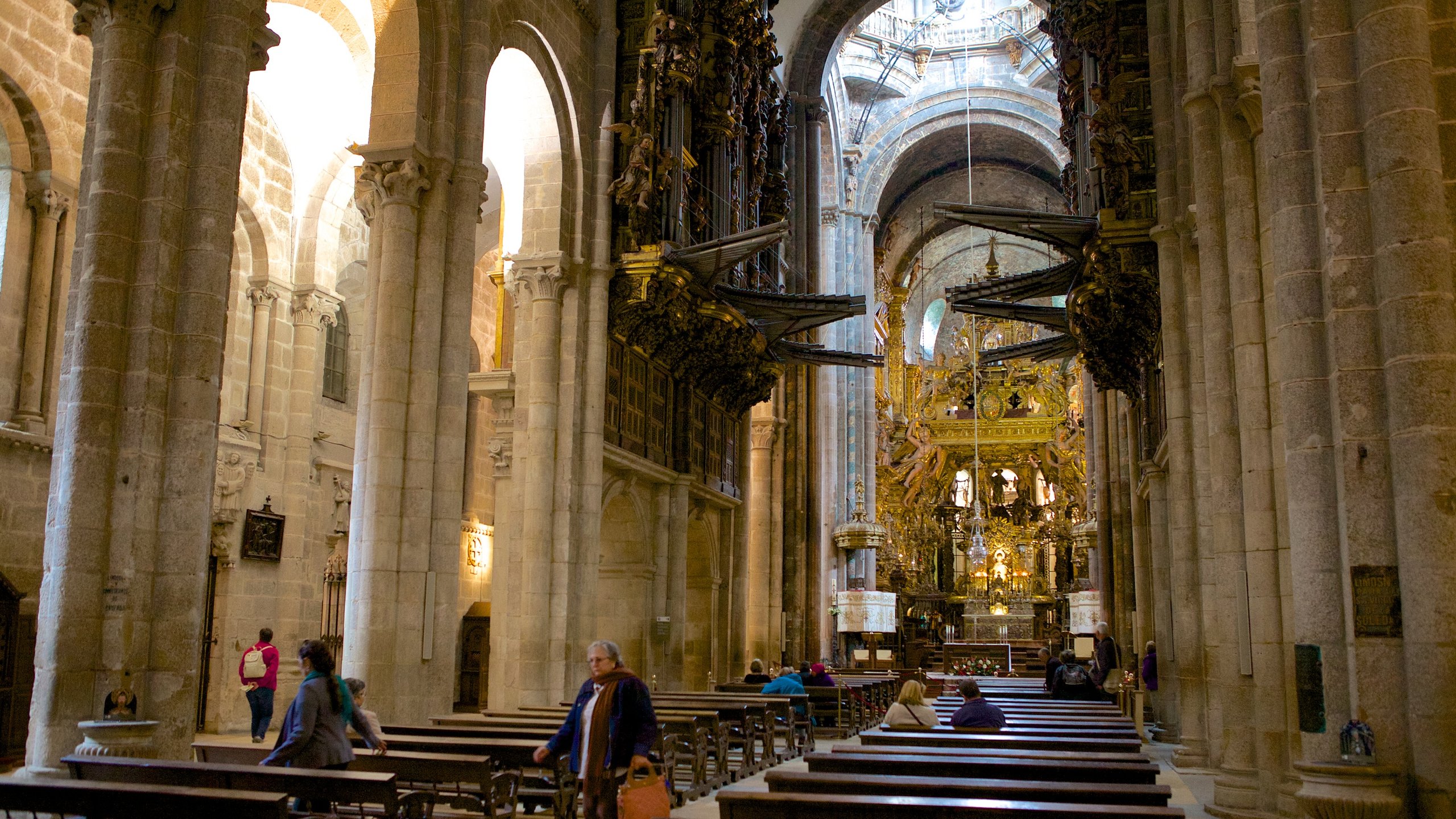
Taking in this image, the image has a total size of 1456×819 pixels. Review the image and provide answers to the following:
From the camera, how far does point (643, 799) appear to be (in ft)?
23.2

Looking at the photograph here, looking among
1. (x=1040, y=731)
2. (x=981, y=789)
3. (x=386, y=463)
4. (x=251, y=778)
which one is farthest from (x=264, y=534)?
(x=981, y=789)

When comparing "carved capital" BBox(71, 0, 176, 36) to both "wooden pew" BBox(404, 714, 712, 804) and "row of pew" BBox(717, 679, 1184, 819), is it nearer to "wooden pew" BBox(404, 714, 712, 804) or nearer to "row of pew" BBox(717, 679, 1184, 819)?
"wooden pew" BBox(404, 714, 712, 804)

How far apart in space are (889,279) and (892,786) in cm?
4181

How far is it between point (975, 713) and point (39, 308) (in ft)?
40.0

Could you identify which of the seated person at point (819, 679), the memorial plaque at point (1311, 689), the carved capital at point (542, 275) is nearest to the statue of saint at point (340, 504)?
the carved capital at point (542, 275)

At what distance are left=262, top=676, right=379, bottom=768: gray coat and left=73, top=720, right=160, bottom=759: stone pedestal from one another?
1344 mm

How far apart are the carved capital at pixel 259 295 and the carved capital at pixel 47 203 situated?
167 inches

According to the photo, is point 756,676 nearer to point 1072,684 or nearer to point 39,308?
point 1072,684

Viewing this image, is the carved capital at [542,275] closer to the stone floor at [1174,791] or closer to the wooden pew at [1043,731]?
the stone floor at [1174,791]

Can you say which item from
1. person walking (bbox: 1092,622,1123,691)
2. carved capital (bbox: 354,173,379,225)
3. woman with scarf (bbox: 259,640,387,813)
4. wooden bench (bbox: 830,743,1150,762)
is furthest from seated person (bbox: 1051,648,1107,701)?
woman with scarf (bbox: 259,640,387,813)

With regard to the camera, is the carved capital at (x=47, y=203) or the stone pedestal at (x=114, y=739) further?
the carved capital at (x=47, y=203)

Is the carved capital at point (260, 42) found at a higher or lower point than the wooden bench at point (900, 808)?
higher

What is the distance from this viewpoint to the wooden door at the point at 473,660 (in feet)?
76.7

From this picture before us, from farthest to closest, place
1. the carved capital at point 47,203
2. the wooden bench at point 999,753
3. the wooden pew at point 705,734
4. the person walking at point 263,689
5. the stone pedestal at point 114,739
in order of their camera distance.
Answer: the carved capital at point 47,203 → the person walking at point 263,689 → the wooden pew at point 705,734 → the wooden bench at point 999,753 → the stone pedestal at point 114,739
